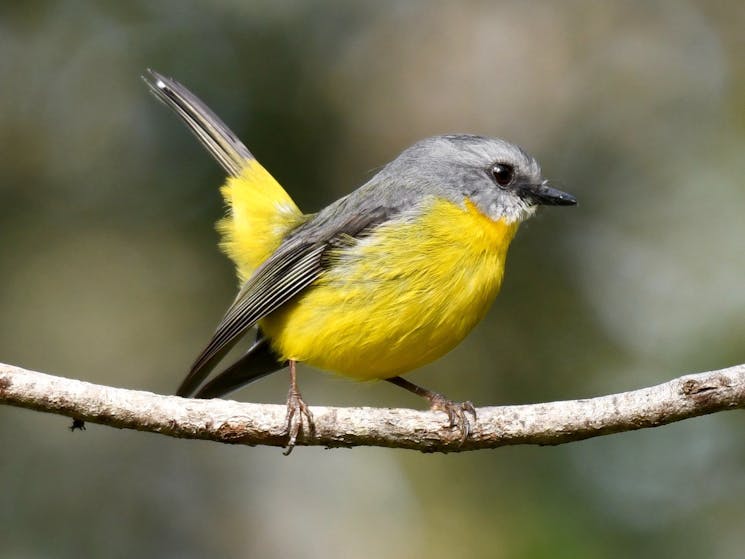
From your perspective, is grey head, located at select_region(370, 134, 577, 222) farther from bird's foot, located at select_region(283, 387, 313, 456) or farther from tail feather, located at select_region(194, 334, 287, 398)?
bird's foot, located at select_region(283, 387, 313, 456)

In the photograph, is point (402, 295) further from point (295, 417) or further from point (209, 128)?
point (209, 128)

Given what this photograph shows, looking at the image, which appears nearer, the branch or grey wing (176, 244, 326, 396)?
the branch

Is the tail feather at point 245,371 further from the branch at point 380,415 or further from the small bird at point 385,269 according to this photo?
the branch at point 380,415

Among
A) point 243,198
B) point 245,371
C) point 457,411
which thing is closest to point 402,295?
point 457,411

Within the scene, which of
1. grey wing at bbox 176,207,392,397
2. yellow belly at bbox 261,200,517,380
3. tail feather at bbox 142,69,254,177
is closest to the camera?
yellow belly at bbox 261,200,517,380

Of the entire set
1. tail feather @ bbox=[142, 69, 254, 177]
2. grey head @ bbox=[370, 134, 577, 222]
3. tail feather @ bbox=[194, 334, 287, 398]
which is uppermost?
tail feather @ bbox=[142, 69, 254, 177]

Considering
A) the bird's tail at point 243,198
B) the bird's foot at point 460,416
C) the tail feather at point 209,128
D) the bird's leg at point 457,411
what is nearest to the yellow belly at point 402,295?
the bird's leg at point 457,411

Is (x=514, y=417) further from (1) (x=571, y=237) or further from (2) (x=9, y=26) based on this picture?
(2) (x=9, y=26)

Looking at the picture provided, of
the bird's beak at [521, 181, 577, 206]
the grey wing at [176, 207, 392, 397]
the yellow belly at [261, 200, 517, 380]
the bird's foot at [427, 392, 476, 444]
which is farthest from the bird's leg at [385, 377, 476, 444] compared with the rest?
the bird's beak at [521, 181, 577, 206]
